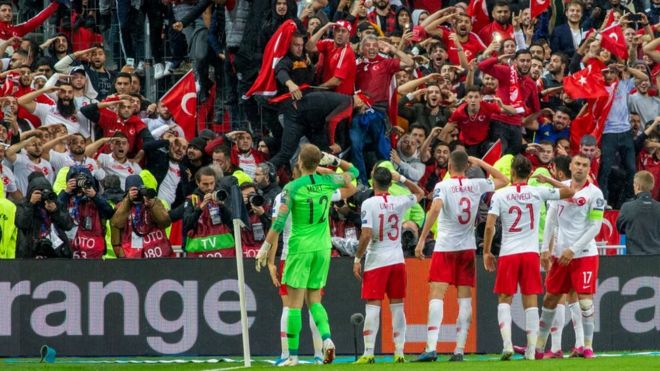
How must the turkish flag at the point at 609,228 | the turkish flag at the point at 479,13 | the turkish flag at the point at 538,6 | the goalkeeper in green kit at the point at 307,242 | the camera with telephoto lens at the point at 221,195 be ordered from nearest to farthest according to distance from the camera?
the goalkeeper in green kit at the point at 307,242 < the camera with telephoto lens at the point at 221,195 < the turkish flag at the point at 609,228 < the turkish flag at the point at 479,13 < the turkish flag at the point at 538,6

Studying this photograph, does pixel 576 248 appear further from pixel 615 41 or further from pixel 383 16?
pixel 383 16

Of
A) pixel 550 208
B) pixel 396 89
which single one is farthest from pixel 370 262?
pixel 396 89

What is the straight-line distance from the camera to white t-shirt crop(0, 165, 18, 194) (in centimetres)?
2119

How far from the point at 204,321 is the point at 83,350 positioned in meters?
1.55

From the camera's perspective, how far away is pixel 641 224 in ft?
68.6

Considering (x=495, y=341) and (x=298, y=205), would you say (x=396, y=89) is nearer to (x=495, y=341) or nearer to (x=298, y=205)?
(x=495, y=341)

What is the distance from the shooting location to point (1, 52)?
968 inches

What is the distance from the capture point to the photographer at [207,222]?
65.8ft

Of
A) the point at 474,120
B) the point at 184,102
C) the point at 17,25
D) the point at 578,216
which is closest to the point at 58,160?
the point at 184,102

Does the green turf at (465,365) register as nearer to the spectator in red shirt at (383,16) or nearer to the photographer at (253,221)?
the photographer at (253,221)

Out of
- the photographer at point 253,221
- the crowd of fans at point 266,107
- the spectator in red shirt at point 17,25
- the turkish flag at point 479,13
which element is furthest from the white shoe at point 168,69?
the photographer at point 253,221

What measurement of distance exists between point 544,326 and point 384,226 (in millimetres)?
2115

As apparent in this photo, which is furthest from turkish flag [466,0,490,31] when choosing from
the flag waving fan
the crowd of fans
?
the flag waving fan

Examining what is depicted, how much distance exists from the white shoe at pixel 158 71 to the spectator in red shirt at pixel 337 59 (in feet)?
11.1
